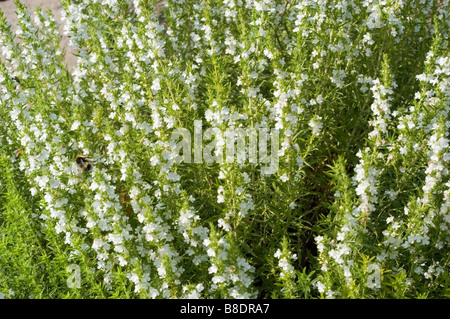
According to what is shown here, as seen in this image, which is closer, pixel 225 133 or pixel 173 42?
pixel 225 133

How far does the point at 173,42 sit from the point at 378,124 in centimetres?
211

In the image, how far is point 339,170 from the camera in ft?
12.0

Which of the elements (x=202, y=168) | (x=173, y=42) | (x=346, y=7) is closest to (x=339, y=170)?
(x=202, y=168)

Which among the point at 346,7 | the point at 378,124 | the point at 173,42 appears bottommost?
the point at 378,124

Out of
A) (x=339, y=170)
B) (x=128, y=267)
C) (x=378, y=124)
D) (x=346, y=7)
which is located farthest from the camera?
(x=346, y=7)

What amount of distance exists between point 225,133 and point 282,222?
89 cm

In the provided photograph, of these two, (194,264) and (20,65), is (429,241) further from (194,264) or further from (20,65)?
(20,65)

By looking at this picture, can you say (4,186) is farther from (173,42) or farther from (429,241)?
(429,241)

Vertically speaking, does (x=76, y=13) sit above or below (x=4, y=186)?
above

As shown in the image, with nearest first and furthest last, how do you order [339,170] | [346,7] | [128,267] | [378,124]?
1. [339,170]
2. [128,267]
3. [378,124]
4. [346,7]

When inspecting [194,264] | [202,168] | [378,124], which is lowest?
[194,264]

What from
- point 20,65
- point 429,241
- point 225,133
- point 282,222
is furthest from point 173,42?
point 429,241

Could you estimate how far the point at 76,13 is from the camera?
Answer: 514 centimetres

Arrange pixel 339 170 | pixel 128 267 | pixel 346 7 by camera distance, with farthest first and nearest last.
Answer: pixel 346 7, pixel 128 267, pixel 339 170
